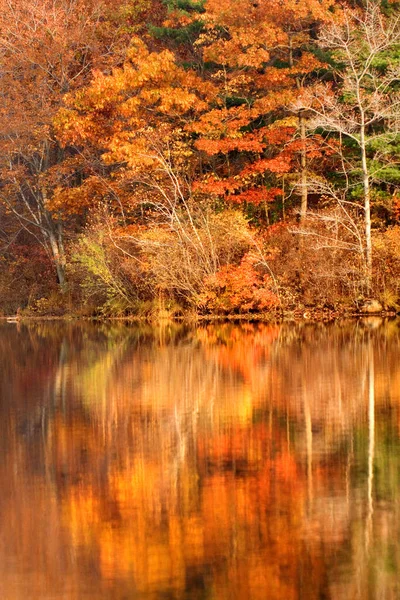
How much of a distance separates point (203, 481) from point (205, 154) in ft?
102

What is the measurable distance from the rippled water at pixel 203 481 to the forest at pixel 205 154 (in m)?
13.9

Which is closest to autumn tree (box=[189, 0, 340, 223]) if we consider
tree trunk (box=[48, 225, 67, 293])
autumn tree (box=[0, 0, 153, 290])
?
autumn tree (box=[0, 0, 153, 290])

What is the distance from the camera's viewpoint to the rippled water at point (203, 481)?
24.7 feet

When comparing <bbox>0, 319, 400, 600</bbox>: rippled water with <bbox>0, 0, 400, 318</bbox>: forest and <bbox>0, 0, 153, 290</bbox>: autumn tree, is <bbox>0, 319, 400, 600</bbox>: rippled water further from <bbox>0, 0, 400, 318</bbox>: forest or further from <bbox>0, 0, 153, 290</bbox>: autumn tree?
<bbox>0, 0, 153, 290</bbox>: autumn tree

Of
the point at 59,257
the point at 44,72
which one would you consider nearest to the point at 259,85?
the point at 44,72

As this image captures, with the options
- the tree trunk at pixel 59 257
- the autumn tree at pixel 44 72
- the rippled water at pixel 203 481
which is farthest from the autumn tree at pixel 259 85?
the rippled water at pixel 203 481

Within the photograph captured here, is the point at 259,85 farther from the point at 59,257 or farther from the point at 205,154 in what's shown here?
the point at 59,257

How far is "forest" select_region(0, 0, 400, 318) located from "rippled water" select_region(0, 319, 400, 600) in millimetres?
13907

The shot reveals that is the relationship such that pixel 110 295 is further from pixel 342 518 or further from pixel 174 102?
pixel 342 518

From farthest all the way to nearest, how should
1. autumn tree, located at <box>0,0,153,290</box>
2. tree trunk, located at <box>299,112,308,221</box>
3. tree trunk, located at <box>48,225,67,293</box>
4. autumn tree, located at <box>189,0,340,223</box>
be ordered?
tree trunk, located at <box>48,225,67,293</box> < autumn tree, located at <box>0,0,153,290</box> < tree trunk, located at <box>299,112,308,221</box> < autumn tree, located at <box>189,0,340,223</box>

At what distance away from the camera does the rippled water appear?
752 centimetres

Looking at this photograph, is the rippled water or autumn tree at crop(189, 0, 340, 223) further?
autumn tree at crop(189, 0, 340, 223)

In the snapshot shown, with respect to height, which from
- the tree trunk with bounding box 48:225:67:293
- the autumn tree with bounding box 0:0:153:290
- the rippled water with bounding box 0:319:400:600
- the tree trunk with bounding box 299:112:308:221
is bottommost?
the rippled water with bounding box 0:319:400:600

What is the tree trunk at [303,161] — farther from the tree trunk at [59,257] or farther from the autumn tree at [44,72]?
the tree trunk at [59,257]
